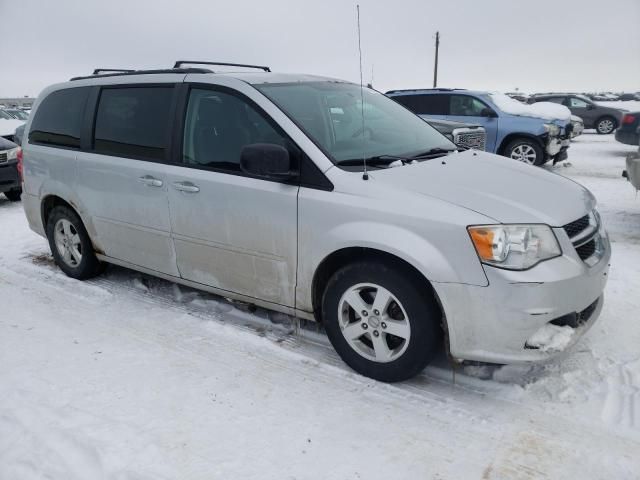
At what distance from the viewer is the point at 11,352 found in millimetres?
3480

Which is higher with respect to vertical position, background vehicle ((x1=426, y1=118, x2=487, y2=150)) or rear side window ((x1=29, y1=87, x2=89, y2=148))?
rear side window ((x1=29, y1=87, x2=89, y2=148))

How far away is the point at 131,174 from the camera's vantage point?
3.94 metres

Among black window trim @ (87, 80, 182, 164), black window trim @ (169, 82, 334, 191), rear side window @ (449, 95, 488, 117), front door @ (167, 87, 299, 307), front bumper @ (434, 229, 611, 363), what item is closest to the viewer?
front bumper @ (434, 229, 611, 363)

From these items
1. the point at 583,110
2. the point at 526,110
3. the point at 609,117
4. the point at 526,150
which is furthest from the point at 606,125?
the point at 526,150

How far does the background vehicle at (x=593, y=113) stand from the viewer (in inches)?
746

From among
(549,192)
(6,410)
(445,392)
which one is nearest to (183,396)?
(6,410)

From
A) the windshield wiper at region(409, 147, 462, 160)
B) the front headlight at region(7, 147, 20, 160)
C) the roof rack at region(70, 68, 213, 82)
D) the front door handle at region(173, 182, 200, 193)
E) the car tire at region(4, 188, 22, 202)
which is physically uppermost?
the roof rack at region(70, 68, 213, 82)

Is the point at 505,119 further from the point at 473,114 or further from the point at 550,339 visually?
the point at 550,339

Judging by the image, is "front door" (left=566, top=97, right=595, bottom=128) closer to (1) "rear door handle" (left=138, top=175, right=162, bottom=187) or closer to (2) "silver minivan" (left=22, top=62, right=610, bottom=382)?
(2) "silver minivan" (left=22, top=62, right=610, bottom=382)

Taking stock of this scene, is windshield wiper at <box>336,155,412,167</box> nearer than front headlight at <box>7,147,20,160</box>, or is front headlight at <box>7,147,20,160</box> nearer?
windshield wiper at <box>336,155,412,167</box>

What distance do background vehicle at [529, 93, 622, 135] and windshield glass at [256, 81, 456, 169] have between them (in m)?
17.9

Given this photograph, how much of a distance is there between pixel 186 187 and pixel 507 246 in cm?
213

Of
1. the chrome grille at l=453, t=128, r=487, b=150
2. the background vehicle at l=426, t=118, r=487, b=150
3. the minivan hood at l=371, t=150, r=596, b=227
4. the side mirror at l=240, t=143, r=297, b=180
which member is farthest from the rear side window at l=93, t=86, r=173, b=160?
the background vehicle at l=426, t=118, r=487, b=150

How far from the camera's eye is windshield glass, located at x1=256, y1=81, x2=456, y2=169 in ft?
10.8
